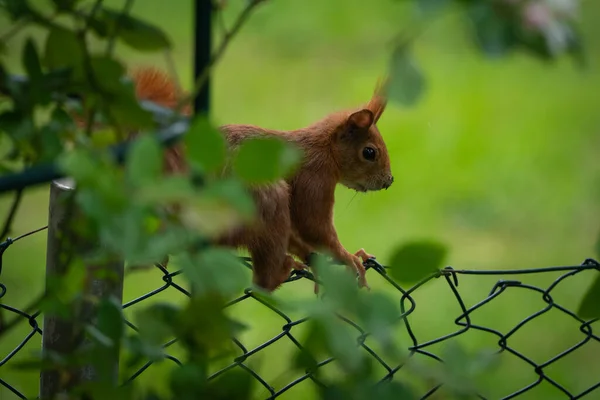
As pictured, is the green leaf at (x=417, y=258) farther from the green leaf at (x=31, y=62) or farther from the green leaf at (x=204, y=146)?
the green leaf at (x=31, y=62)

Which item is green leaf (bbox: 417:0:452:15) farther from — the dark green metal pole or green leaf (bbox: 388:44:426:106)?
the dark green metal pole

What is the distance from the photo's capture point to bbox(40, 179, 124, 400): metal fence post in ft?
2.19

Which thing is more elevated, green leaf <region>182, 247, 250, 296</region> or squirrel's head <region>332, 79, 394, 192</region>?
green leaf <region>182, 247, 250, 296</region>

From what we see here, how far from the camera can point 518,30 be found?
0.55 meters

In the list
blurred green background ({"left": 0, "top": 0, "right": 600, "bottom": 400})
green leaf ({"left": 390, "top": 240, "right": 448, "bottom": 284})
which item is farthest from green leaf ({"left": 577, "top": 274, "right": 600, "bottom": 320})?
blurred green background ({"left": 0, "top": 0, "right": 600, "bottom": 400})

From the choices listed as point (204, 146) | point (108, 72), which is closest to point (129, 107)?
point (108, 72)

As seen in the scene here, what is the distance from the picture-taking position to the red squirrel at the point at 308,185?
135 cm

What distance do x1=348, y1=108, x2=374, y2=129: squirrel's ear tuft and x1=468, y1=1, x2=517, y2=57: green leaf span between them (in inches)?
38.8

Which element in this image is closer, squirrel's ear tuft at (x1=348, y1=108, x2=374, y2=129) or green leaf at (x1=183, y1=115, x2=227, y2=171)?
green leaf at (x1=183, y1=115, x2=227, y2=171)

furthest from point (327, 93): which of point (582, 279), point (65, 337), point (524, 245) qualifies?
point (65, 337)

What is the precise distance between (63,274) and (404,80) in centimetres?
26

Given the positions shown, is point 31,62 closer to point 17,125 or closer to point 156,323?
A: point 17,125

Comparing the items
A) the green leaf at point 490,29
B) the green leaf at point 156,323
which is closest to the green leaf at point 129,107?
the green leaf at point 156,323

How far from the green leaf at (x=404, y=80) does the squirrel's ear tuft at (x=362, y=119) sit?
3.18ft
